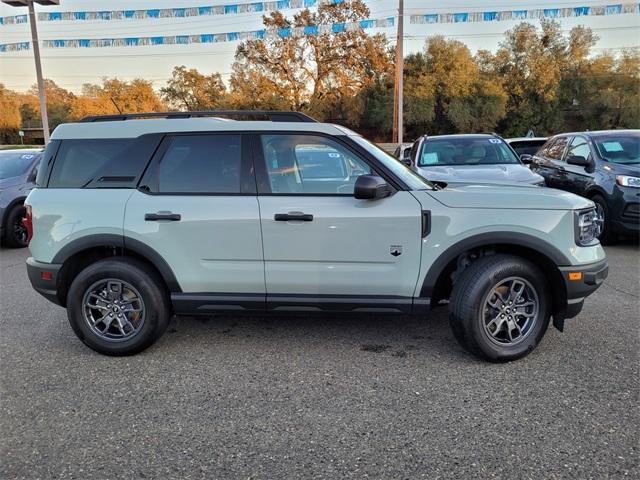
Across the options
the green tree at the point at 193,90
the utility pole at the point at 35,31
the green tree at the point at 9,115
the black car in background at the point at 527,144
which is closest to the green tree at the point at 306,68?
the green tree at the point at 193,90

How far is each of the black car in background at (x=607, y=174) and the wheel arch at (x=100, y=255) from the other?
20.3 ft

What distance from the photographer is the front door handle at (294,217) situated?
11.6 ft

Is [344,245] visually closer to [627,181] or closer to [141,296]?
[141,296]

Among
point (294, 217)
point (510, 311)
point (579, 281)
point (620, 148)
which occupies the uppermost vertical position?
point (620, 148)

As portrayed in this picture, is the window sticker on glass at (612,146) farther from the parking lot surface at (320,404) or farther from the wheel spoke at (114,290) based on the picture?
the wheel spoke at (114,290)

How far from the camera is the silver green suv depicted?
137 inches

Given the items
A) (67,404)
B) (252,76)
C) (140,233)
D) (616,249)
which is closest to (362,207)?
(140,233)

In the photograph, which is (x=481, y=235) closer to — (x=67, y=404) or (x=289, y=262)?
(x=289, y=262)

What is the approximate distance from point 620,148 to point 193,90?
42325 mm

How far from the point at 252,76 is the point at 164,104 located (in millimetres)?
12698

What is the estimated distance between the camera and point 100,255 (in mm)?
3963

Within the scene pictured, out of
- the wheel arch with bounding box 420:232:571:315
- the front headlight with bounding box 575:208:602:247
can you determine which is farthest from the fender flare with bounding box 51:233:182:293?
the front headlight with bounding box 575:208:602:247

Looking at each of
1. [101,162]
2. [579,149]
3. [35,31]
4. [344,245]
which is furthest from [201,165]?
[35,31]

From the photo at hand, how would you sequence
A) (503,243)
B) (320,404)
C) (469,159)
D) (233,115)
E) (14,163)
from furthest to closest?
→ (14,163) → (469,159) → (233,115) → (503,243) → (320,404)
